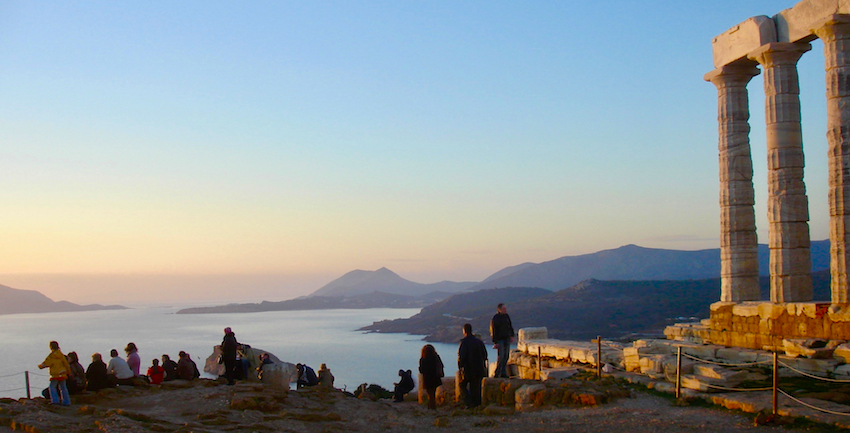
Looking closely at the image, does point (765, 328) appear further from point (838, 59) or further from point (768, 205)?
point (838, 59)

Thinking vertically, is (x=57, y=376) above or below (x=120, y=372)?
above

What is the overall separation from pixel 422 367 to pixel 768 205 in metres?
8.44

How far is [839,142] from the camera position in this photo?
1327 centimetres

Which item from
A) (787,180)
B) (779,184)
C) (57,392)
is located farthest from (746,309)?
(57,392)

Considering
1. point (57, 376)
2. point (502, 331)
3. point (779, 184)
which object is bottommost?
point (57, 376)

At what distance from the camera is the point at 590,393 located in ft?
39.2

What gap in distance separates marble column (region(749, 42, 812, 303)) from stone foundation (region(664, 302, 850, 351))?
2.03 feet

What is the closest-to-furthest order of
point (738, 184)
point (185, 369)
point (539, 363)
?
1. point (738, 184)
2. point (185, 369)
3. point (539, 363)

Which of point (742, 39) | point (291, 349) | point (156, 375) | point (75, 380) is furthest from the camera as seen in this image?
point (291, 349)

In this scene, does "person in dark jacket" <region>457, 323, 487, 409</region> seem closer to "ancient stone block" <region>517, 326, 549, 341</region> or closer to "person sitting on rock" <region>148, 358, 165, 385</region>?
"ancient stone block" <region>517, 326, 549, 341</region>

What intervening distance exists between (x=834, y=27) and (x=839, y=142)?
2243mm

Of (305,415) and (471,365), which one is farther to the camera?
(471,365)

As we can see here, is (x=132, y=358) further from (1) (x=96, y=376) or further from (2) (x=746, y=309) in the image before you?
(2) (x=746, y=309)

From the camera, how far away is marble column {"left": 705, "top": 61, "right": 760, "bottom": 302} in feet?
52.9
